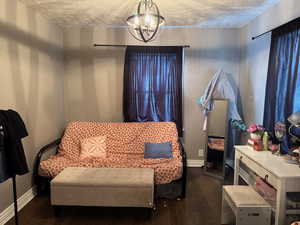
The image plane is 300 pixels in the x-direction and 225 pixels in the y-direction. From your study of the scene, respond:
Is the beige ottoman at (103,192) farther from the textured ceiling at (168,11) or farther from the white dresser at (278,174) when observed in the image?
the textured ceiling at (168,11)

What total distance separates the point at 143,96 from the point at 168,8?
1382 millimetres

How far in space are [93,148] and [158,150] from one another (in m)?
0.91

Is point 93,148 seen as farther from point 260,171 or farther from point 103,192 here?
point 260,171

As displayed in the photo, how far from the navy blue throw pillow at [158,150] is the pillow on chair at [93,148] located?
2.03ft

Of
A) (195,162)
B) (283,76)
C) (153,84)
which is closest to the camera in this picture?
(283,76)

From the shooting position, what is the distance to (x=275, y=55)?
2441 mm

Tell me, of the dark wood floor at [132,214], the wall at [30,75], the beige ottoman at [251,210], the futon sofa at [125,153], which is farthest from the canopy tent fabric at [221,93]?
the wall at [30,75]

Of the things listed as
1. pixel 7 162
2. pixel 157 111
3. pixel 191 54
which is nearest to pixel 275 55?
pixel 191 54

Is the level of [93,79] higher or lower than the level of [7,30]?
lower

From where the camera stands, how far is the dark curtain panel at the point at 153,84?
11.4 feet

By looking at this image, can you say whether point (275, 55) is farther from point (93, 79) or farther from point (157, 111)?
point (93, 79)

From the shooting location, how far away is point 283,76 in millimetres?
2307

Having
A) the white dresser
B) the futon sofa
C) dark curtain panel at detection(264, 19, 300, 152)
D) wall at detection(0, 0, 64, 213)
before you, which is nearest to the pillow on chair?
the futon sofa

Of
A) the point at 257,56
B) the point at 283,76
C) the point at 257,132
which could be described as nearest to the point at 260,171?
the point at 257,132
